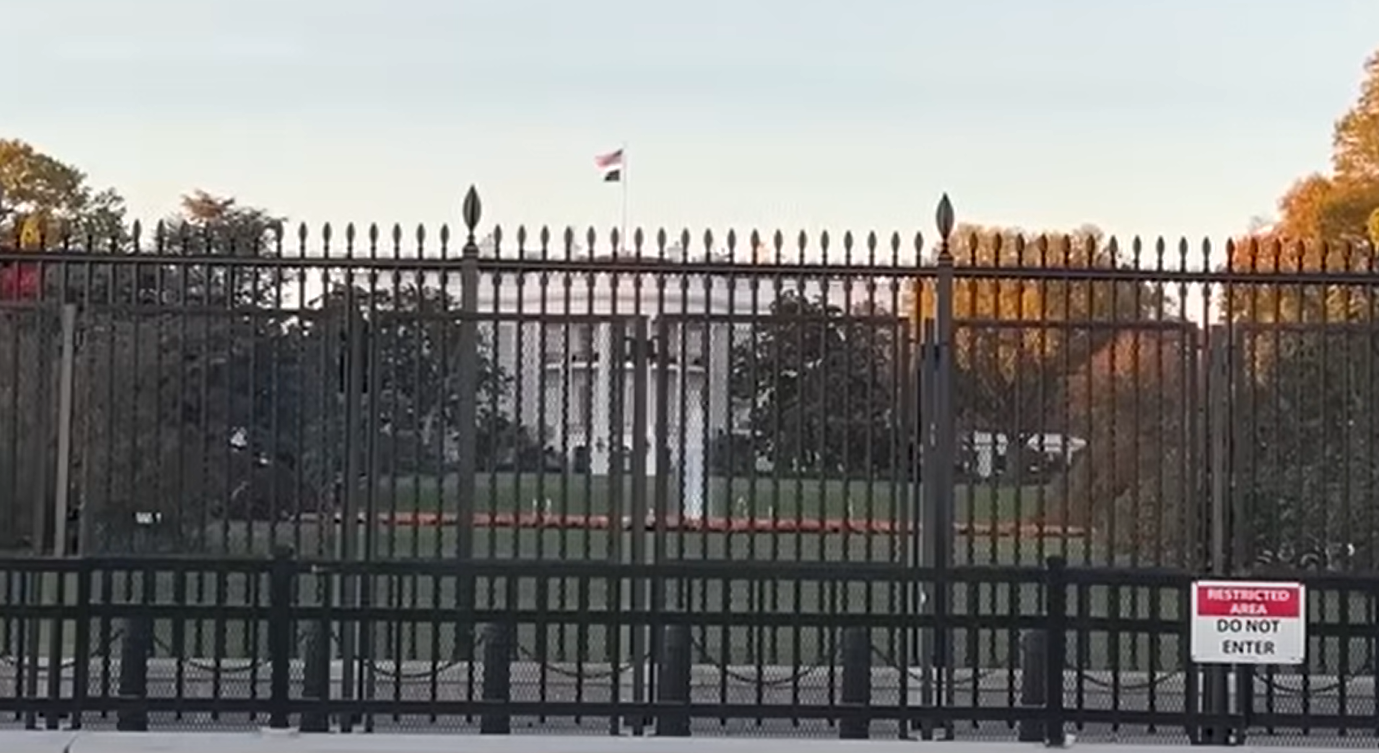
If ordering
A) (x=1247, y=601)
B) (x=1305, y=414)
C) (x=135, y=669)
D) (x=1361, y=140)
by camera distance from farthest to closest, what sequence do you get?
(x=1361, y=140), (x=1305, y=414), (x=135, y=669), (x=1247, y=601)

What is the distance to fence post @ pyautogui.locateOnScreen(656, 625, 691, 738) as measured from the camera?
365 inches

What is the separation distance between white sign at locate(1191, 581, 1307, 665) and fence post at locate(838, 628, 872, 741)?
167 cm

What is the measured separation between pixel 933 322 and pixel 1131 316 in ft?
4.47

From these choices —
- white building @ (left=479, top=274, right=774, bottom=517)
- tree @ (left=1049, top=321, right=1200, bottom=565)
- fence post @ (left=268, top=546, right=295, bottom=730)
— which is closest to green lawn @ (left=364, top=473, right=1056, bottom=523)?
white building @ (left=479, top=274, right=774, bottom=517)

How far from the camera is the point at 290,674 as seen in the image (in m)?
9.77

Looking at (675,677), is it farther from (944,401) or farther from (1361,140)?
(1361,140)

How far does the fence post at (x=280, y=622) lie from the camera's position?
29.6 ft

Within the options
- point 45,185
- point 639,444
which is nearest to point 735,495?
point 639,444

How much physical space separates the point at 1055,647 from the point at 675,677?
1.99m

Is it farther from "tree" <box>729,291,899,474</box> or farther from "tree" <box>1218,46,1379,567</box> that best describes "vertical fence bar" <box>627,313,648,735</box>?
"tree" <box>1218,46,1379,567</box>

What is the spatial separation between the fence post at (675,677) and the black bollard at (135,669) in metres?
2.71

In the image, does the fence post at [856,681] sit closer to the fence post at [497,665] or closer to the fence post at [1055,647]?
the fence post at [1055,647]

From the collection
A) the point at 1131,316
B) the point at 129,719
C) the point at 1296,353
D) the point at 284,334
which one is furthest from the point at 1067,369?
the point at 129,719

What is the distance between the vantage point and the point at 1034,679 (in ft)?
30.3
